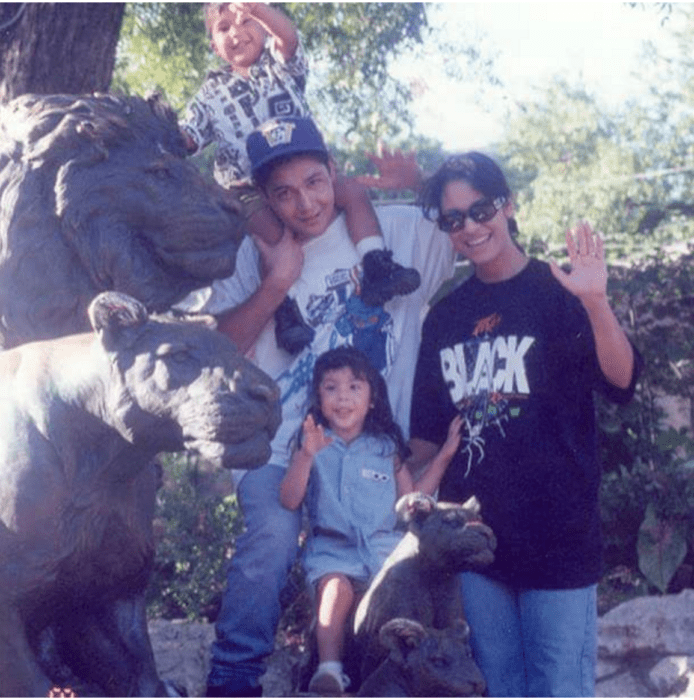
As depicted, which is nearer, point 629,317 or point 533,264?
point 533,264

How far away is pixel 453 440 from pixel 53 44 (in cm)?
204

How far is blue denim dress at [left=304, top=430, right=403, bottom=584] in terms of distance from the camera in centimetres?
292

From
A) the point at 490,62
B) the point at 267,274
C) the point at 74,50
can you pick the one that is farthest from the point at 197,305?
the point at 490,62

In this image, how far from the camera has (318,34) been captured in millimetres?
7789

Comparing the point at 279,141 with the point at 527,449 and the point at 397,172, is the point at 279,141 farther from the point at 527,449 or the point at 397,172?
the point at 527,449

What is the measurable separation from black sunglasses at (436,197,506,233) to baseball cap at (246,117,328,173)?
42cm

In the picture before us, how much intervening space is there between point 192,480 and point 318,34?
10.9 ft

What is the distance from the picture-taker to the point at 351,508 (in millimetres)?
3000

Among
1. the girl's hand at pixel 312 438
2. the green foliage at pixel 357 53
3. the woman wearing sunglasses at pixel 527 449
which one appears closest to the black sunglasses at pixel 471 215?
the woman wearing sunglasses at pixel 527 449

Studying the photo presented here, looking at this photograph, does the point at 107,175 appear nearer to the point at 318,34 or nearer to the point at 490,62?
the point at 318,34

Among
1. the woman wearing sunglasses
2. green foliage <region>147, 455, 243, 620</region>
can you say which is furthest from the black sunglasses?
green foliage <region>147, 455, 243, 620</region>

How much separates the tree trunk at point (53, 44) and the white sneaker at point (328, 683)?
2400 mm

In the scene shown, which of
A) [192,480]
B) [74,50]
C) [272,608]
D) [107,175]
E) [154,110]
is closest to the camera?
[107,175]

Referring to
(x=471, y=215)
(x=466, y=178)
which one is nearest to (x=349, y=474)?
(x=471, y=215)
